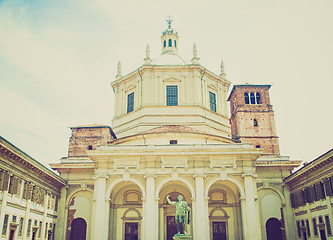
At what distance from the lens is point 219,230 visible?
26891mm

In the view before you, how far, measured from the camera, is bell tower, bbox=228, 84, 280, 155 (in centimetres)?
3300

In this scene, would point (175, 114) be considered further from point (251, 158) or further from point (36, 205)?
point (36, 205)

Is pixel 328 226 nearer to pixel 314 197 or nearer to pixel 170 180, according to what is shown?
pixel 314 197

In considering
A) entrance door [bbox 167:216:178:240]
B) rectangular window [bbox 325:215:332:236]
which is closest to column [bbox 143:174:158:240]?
entrance door [bbox 167:216:178:240]

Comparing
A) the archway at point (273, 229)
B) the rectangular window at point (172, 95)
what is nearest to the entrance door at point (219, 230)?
the archway at point (273, 229)

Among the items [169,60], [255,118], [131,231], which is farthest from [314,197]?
[169,60]

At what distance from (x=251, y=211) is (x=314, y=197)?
180 inches

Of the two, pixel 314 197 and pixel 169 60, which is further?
pixel 169 60

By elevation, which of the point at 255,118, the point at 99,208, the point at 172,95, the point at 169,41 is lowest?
the point at 99,208

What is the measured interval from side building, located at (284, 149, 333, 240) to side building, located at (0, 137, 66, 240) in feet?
61.8

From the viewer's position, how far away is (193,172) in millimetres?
24828

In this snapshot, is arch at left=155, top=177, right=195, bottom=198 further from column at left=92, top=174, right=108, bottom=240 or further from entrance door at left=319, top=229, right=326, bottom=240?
entrance door at left=319, top=229, right=326, bottom=240

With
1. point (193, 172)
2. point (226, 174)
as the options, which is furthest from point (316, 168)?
point (193, 172)

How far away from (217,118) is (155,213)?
12697 millimetres
